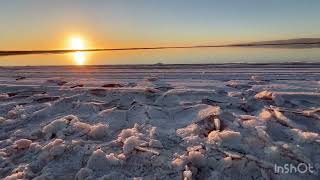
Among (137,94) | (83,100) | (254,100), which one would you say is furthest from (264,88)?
(83,100)

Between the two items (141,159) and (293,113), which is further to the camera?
(293,113)

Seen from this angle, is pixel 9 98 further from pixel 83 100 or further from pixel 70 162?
pixel 70 162

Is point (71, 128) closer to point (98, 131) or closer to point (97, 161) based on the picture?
point (98, 131)

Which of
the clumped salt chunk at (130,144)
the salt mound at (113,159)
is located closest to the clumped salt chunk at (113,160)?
the salt mound at (113,159)

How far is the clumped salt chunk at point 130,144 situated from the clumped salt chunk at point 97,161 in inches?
9.7

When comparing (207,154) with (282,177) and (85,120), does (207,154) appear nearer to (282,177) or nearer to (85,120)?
(282,177)

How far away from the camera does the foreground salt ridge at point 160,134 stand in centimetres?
345

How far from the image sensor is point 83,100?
19.5 feet

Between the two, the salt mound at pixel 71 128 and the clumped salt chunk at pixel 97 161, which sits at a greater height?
the salt mound at pixel 71 128

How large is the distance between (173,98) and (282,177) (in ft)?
9.31

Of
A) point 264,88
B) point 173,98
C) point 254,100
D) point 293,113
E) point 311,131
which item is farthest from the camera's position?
point 264,88

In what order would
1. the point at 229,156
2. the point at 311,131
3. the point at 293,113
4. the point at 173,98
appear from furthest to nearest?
the point at 173,98
the point at 293,113
the point at 311,131
the point at 229,156

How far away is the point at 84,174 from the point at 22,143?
3.71 feet

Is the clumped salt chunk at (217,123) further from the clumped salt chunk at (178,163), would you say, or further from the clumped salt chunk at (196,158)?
the clumped salt chunk at (178,163)
